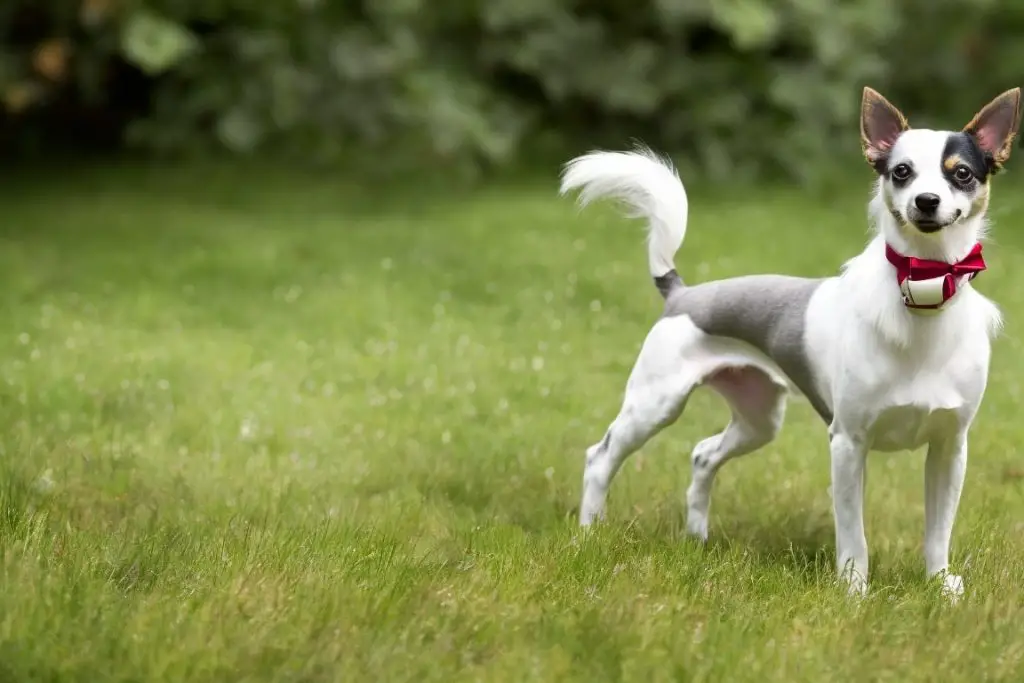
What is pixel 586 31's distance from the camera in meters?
14.2

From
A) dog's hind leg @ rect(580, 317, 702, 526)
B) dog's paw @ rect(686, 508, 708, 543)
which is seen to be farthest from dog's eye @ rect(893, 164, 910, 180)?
dog's paw @ rect(686, 508, 708, 543)

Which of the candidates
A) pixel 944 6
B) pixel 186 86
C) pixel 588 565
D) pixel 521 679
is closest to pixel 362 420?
pixel 588 565

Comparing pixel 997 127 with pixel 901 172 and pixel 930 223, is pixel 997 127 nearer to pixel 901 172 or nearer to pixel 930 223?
pixel 901 172

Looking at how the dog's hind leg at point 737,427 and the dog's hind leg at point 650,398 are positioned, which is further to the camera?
the dog's hind leg at point 737,427

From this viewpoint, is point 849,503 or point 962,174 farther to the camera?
point 849,503

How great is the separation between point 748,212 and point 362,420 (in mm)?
6061

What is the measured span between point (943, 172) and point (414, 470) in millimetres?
3188

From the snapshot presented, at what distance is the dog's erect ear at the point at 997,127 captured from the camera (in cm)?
446

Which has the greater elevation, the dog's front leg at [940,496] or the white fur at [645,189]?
the white fur at [645,189]

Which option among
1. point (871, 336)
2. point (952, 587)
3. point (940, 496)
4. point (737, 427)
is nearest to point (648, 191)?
point (737, 427)

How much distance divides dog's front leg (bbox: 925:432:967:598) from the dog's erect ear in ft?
3.56

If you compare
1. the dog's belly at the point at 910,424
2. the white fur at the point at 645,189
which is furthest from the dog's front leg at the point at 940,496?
the white fur at the point at 645,189

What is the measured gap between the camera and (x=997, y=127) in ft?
14.8

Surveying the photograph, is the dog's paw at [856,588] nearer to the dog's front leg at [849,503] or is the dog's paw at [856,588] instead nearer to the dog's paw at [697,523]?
the dog's front leg at [849,503]
